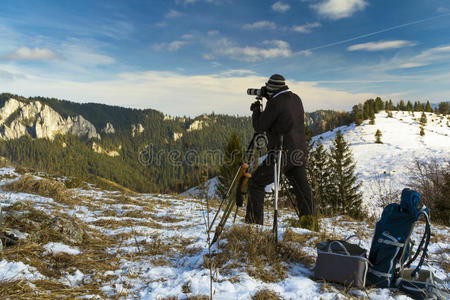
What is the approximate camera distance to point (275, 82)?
4016mm

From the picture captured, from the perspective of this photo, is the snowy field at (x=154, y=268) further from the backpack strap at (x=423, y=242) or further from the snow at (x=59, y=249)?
the backpack strap at (x=423, y=242)

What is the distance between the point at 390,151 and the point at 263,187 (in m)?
43.7

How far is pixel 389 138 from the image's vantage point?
4597 centimetres

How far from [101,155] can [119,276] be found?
198 meters

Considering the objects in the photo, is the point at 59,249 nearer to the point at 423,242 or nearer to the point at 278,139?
the point at 278,139

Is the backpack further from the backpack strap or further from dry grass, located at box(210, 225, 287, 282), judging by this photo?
dry grass, located at box(210, 225, 287, 282)

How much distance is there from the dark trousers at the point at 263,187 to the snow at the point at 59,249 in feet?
8.40

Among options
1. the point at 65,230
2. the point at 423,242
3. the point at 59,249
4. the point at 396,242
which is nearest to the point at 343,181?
the point at 423,242

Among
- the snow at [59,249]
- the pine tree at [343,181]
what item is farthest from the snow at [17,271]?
the pine tree at [343,181]

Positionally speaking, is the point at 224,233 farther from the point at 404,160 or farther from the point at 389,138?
the point at 389,138

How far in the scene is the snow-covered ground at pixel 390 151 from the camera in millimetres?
30516

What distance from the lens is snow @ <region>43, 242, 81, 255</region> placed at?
315cm

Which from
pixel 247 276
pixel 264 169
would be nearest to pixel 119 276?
pixel 247 276

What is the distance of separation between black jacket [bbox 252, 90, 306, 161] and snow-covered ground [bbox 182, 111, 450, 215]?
21244 mm
